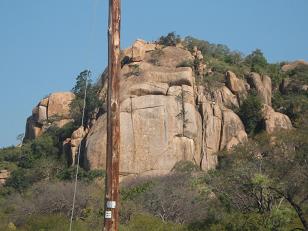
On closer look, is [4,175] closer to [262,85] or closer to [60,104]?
[60,104]

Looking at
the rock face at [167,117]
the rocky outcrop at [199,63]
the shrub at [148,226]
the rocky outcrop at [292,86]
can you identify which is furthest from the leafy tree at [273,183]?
the rocky outcrop at [292,86]

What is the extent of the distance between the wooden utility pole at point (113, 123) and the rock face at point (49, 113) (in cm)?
5711

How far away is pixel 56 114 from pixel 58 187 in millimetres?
25296

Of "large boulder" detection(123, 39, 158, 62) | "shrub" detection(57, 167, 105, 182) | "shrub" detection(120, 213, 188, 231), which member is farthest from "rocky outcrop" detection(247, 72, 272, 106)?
"shrub" detection(120, 213, 188, 231)

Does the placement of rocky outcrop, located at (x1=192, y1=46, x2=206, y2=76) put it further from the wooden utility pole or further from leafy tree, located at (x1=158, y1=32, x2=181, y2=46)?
the wooden utility pole

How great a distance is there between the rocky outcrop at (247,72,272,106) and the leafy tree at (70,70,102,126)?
15.8 metres

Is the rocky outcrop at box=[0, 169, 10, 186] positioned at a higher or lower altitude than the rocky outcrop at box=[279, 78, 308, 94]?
lower

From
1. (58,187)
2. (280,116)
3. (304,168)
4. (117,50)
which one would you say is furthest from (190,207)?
(117,50)

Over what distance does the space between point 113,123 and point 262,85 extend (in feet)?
182

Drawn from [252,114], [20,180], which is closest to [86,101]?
Result: [20,180]

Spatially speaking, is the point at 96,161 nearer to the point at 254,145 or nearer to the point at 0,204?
the point at 0,204

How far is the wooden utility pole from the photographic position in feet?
33.3

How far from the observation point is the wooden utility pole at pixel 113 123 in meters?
10.1

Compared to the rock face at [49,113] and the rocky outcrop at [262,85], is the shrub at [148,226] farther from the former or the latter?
the rock face at [49,113]
